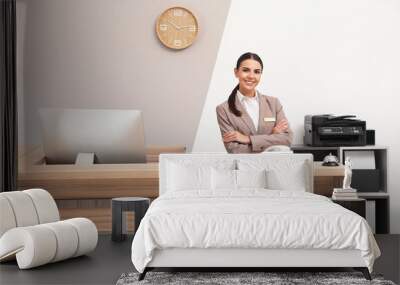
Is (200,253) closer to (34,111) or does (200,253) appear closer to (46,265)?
(46,265)

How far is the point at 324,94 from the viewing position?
8.25 meters

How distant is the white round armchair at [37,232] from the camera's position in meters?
5.86

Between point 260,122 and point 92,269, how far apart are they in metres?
2.95

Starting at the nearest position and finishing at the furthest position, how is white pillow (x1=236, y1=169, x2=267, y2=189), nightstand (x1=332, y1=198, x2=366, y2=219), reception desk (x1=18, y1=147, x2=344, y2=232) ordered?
white pillow (x1=236, y1=169, x2=267, y2=189) < nightstand (x1=332, y1=198, x2=366, y2=219) < reception desk (x1=18, y1=147, x2=344, y2=232)

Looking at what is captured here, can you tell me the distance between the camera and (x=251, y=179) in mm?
7035

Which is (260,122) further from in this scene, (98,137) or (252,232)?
(252,232)

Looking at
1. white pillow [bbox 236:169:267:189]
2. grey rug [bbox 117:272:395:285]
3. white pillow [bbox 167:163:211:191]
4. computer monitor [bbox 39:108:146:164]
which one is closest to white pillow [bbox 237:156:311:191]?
white pillow [bbox 236:169:267:189]

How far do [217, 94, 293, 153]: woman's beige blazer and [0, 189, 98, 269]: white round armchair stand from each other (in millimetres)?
2300

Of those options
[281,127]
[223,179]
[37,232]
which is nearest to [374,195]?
[281,127]

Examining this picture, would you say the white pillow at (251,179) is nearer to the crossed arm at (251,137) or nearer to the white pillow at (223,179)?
the white pillow at (223,179)

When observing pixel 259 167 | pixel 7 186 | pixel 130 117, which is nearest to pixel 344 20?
pixel 259 167

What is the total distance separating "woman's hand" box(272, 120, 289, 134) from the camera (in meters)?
8.21

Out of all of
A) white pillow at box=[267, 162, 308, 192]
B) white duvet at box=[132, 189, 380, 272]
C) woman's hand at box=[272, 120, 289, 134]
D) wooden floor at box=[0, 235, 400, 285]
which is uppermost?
woman's hand at box=[272, 120, 289, 134]

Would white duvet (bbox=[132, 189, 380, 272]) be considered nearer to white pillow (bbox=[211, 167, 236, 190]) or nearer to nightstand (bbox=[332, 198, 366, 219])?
white pillow (bbox=[211, 167, 236, 190])
